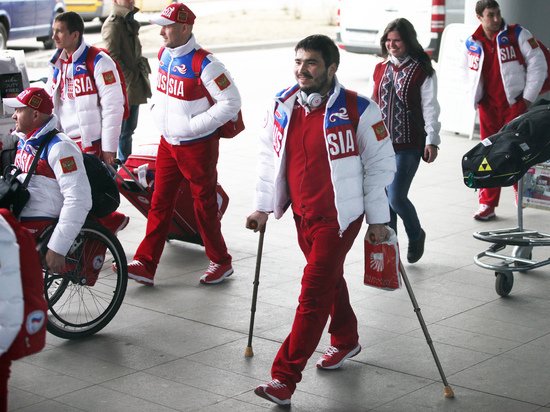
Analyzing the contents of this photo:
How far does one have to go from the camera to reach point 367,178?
15.1 ft

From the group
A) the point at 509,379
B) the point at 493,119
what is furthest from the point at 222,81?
the point at 493,119

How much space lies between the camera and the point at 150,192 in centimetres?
743

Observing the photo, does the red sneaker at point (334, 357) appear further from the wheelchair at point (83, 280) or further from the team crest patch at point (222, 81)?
the team crest patch at point (222, 81)

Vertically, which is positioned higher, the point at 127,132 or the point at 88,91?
the point at 88,91

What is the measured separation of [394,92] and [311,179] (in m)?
2.39

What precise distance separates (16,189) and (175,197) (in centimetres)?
184

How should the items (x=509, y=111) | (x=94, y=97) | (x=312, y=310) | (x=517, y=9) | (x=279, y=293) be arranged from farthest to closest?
(x=517, y=9) < (x=509, y=111) < (x=94, y=97) < (x=279, y=293) < (x=312, y=310)

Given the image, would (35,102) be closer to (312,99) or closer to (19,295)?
(312,99)

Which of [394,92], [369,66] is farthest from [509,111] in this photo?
[369,66]

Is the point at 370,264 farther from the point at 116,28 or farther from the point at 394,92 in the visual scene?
the point at 116,28

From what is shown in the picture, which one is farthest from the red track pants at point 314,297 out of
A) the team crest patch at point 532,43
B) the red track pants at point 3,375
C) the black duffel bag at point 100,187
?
the team crest patch at point 532,43

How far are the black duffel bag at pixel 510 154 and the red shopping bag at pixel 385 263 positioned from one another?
5.12 ft

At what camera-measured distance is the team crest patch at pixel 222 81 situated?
6.39m

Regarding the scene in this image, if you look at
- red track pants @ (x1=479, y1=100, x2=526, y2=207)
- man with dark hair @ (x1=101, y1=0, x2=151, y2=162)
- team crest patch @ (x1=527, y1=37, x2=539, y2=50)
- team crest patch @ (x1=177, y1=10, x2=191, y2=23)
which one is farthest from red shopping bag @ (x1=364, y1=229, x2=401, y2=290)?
man with dark hair @ (x1=101, y1=0, x2=151, y2=162)
